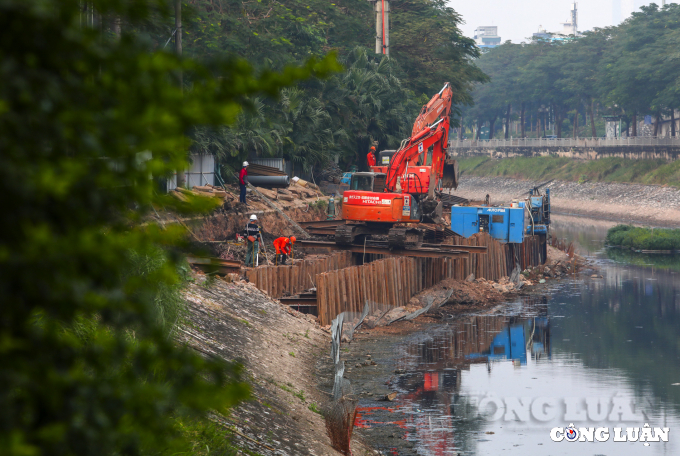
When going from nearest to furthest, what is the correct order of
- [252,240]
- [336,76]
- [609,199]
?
[252,240] < [336,76] < [609,199]

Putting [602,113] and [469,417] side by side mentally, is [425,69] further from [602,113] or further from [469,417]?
[602,113]

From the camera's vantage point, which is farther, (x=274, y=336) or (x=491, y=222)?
(x=491, y=222)

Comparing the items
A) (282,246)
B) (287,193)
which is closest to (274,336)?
(282,246)

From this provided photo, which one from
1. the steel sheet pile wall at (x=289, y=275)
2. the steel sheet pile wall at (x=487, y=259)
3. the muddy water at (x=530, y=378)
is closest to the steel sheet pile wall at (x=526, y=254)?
the steel sheet pile wall at (x=487, y=259)

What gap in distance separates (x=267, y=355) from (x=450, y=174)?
21.3 metres

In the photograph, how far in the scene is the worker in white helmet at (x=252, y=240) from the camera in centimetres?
2495

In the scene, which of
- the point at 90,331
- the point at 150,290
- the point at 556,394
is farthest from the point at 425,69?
the point at 150,290

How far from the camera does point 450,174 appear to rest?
3656cm

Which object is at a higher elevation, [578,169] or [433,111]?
[433,111]

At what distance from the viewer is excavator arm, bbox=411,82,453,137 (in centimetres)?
3403

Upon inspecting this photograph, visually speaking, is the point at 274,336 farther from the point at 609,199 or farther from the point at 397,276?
the point at 609,199

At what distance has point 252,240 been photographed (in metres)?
25.1

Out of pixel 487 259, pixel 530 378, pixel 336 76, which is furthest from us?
pixel 336 76

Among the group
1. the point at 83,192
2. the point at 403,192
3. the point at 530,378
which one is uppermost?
the point at 83,192
